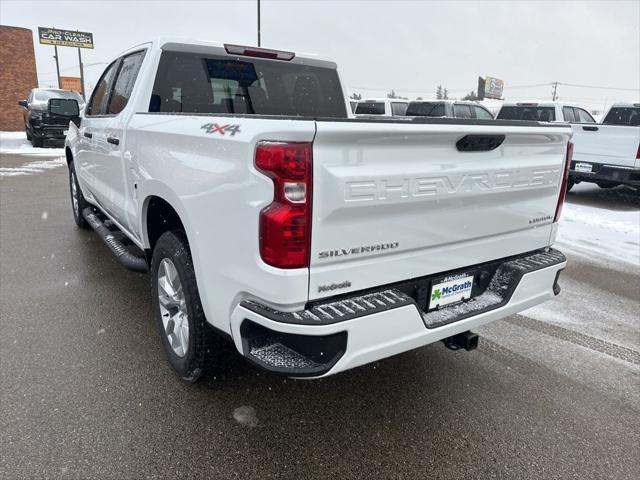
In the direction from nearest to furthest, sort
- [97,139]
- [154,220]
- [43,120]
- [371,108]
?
[154,220] < [97,139] < [371,108] < [43,120]

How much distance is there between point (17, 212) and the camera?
7.43 meters

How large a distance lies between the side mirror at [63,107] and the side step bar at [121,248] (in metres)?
1.11

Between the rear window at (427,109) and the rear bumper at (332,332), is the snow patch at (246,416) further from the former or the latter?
the rear window at (427,109)

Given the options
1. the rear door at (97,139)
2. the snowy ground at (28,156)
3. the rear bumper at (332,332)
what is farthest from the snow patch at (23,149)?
the rear bumper at (332,332)

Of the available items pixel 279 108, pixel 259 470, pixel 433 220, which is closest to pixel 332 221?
pixel 433 220

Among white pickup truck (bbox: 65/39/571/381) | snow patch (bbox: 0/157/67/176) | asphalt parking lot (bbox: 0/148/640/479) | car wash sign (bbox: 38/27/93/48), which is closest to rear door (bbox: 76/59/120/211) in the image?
white pickup truck (bbox: 65/39/571/381)

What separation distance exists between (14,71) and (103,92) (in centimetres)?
2608

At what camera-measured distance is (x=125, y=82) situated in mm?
3895

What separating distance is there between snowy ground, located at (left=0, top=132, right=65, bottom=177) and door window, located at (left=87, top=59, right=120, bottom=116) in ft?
26.9

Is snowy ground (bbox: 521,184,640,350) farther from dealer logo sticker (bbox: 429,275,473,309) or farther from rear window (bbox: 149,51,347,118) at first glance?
rear window (bbox: 149,51,347,118)

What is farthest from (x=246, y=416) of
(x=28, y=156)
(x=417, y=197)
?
(x=28, y=156)

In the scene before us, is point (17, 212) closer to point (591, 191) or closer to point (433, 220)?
point (433, 220)

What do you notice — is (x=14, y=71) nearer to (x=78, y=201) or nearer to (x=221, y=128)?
(x=78, y=201)

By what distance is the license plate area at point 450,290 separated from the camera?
239 centimetres
